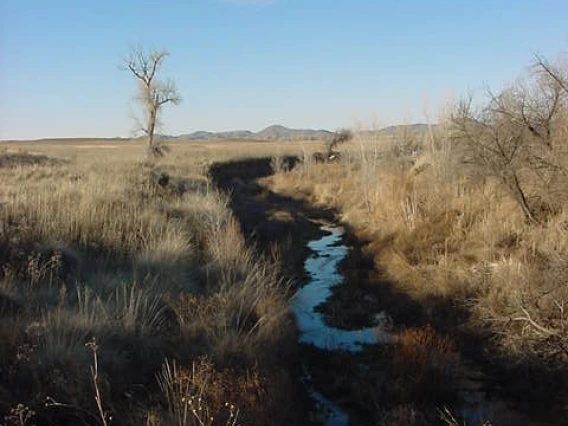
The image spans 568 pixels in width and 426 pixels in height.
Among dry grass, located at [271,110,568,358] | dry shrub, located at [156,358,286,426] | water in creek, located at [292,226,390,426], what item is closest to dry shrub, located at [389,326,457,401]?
water in creek, located at [292,226,390,426]

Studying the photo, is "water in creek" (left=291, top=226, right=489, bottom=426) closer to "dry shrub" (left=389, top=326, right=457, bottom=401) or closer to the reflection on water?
the reflection on water

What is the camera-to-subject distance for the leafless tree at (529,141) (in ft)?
39.0

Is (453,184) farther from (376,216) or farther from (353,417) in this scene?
(353,417)

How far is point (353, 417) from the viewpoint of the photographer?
6758 millimetres

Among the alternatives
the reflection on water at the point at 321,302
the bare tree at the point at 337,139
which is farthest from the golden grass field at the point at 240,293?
the bare tree at the point at 337,139

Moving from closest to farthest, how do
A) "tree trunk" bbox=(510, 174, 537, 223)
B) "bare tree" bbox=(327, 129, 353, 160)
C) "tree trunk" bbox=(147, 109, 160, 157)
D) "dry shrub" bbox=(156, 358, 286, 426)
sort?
"dry shrub" bbox=(156, 358, 286, 426), "tree trunk" bbox=(510, 174, 537, 223), "tree trunk" bbox=(147, 109, 160, 157), "bare tree" bbox=(327, 129, 353, 160)

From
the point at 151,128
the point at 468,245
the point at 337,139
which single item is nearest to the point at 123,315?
the point at 468,245

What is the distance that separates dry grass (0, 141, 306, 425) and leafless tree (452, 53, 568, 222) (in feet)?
22.0

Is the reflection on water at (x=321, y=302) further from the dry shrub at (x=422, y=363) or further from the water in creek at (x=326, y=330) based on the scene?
the dry shrub at (x=422, y=363)

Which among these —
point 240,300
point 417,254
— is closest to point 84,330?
point 240,300

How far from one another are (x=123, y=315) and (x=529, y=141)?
10.3m

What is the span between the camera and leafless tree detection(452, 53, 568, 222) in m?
11.9

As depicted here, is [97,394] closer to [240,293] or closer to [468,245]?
[240,293]

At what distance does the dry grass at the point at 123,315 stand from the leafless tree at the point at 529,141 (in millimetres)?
6697
